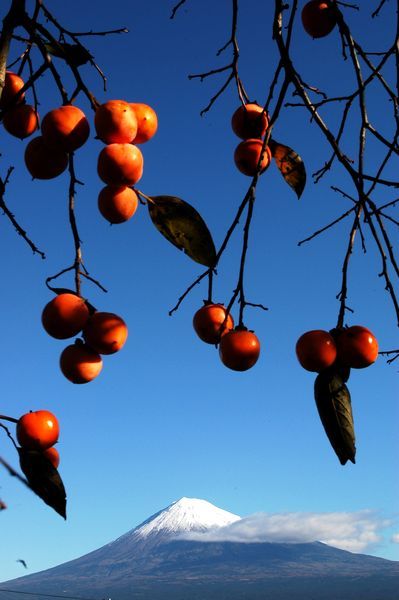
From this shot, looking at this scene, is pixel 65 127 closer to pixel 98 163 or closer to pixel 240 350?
pixel 98 163

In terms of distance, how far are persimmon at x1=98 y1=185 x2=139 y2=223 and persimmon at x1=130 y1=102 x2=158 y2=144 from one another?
125 mm

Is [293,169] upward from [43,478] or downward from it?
upward

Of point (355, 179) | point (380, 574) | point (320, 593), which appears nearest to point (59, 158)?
point (355, 179)

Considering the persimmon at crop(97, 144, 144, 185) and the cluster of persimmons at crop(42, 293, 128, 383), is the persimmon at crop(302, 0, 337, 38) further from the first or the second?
the cluster of persimmons at crop(42, 293, 128, 383)

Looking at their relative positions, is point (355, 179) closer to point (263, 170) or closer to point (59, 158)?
point (263, 170)

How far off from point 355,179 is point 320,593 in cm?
19550

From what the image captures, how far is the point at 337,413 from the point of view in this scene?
57.7 inches

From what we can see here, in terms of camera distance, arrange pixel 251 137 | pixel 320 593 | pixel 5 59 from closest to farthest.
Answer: pixel 5 59 < pixel 251 137 < pixel 320 593

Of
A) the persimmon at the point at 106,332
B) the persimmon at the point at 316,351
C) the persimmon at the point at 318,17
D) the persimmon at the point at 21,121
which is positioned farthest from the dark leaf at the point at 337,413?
the persimmon at the point at 318,17

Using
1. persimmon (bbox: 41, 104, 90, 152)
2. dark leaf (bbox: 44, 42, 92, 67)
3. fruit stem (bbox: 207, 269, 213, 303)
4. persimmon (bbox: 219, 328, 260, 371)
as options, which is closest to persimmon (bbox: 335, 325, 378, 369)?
persimmon (bbox: 219, 328, 260, 371)

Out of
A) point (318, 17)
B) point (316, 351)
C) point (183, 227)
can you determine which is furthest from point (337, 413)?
point (318, 17)

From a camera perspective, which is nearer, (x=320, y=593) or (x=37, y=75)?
(x=37, y=75)

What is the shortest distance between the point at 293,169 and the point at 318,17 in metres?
0.48

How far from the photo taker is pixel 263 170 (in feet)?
5.81
